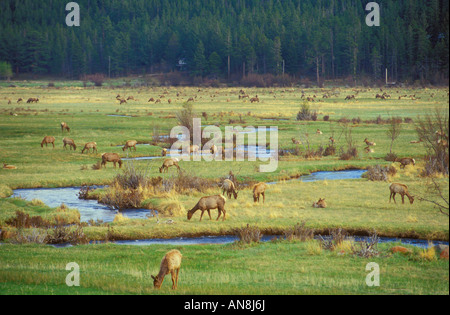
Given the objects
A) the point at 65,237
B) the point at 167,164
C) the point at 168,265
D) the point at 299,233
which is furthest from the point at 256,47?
the point at 168,265

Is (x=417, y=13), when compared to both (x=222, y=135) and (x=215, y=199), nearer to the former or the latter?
(x=222, y=135)

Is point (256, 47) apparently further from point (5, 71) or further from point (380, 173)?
point (380, 173)

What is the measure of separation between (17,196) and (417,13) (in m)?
120

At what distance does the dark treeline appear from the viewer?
122 metres

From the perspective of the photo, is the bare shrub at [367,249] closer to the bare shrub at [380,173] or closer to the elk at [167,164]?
the bare shrub at [380,173]

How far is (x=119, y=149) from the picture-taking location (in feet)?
155

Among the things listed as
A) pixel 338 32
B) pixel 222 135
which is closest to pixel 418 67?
pixel 338 32

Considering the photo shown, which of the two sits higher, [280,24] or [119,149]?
[280,24]

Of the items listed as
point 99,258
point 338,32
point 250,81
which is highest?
point 338,32

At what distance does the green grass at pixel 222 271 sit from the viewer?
14.9m

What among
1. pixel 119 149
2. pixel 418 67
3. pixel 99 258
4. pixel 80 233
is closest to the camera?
pixel 99 258

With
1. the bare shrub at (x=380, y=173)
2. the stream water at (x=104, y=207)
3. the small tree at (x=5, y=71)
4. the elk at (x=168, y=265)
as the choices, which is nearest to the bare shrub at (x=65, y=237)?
the stream water at (x=104, y=207)

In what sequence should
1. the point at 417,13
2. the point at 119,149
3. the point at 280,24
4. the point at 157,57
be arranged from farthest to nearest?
the point at 157,57 → the point at 280,24 → the point at 417,13 → the point at 119,149

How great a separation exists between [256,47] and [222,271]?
449 ft
